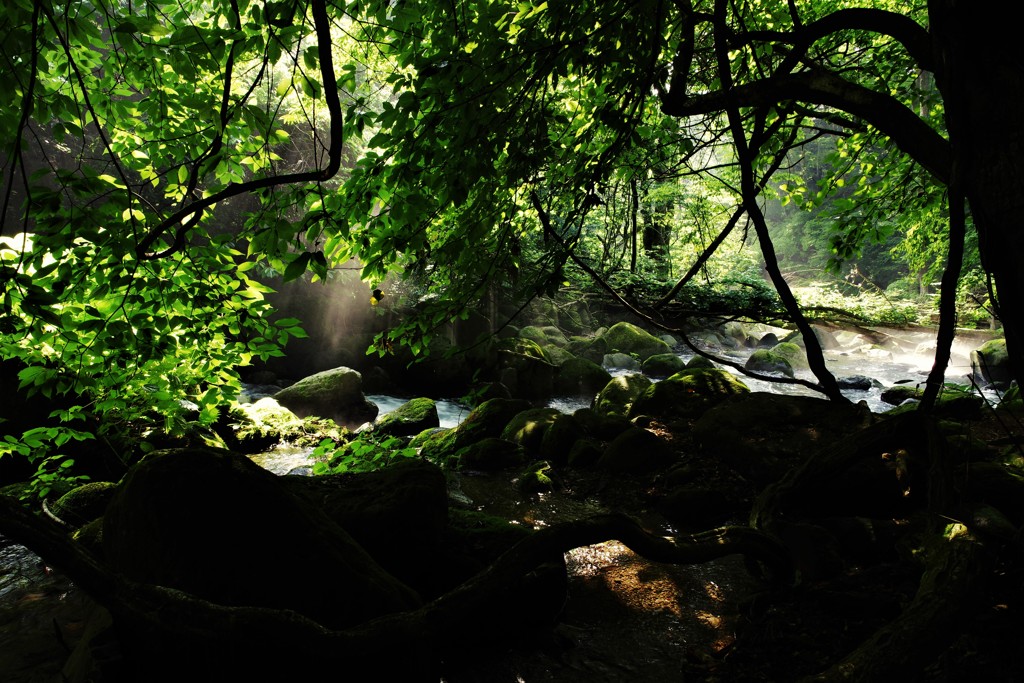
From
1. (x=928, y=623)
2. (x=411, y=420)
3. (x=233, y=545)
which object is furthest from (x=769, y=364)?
(x=233, y=545)

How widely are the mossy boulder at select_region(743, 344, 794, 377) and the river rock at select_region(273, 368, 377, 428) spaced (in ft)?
41.1

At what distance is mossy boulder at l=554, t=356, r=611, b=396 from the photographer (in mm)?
13734

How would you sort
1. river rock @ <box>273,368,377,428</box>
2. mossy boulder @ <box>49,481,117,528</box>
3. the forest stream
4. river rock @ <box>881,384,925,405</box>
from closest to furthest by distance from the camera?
the forest stream < mossy boulder @ <box>49,481,117,528</box> < river rock @ <box>273,368,377,428</box> < river rock @ <box>881,384,925,405</box>

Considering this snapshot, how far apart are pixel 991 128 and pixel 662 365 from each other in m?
13.9

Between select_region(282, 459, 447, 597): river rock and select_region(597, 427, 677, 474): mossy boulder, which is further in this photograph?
select_region(597, 427, 677, 474): mossy boulder

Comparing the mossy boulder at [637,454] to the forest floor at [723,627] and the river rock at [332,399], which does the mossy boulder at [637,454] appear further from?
the river rock at [332,399]

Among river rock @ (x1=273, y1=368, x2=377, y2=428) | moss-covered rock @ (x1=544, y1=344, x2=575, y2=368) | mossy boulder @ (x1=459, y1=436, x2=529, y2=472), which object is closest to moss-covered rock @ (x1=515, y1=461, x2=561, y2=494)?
mossy boulder @ (x1=459, y1=436, x2=529, y2=472)

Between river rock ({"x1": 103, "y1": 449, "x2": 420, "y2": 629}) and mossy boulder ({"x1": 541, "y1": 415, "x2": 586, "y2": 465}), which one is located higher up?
river rock ({"x1": 103, "y1": 449, "x2": 420, "y2": 629})

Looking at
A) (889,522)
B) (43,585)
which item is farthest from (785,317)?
(43,585)

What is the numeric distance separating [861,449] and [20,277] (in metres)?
4.87

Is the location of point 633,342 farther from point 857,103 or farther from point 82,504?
point 82,504

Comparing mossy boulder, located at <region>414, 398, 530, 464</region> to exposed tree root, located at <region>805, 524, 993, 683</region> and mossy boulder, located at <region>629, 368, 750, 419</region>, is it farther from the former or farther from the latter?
exposed tree root, located at <region>805, 524, 993, 683</region>

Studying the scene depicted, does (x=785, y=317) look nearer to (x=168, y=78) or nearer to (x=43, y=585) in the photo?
(x=168, y=78)

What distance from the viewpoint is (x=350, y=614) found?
2783mm
